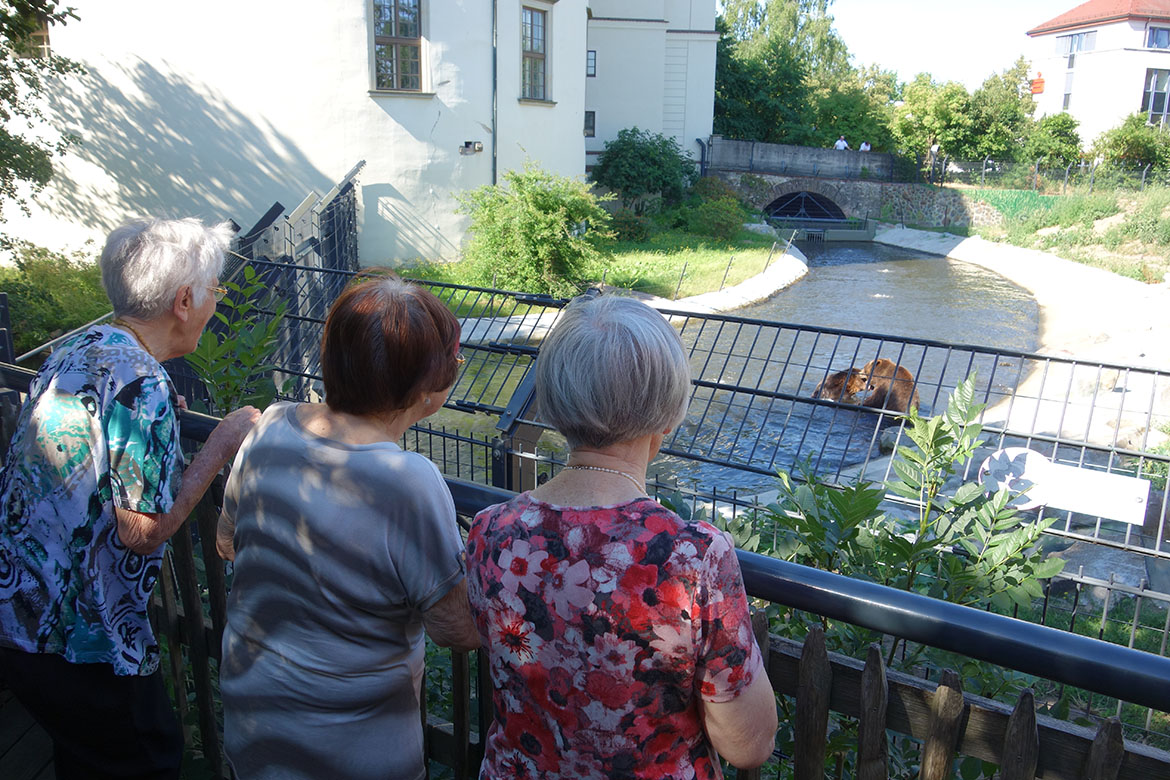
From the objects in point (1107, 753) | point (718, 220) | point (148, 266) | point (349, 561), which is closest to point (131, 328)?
point (148, 266)

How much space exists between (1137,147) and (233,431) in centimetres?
4029

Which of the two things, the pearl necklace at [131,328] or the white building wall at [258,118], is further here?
the white building wall at [258,118]

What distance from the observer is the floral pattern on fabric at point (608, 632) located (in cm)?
129

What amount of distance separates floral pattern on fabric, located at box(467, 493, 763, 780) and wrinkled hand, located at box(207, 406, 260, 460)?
79cm

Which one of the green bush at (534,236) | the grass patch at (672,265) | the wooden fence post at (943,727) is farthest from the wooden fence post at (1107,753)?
the green bush at (534,236)

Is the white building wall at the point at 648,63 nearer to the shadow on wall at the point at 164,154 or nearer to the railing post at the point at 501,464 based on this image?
the shadow on wall at the point at 164,154

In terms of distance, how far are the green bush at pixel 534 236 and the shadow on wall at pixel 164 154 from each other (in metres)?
3.48

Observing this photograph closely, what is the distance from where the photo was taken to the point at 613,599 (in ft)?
4.30

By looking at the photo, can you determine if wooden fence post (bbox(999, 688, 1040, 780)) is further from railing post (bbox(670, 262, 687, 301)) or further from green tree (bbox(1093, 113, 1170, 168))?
green tree (bbox(1093, 113, 1170, 168))

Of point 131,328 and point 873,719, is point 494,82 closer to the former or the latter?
point 131,328

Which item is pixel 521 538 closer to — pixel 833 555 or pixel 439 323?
pixel 439 323

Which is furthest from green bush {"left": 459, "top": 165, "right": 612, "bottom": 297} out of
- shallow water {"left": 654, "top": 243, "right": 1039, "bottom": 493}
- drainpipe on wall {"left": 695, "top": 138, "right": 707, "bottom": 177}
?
drainpipe on wall {"left": 695, "top": 138, "right": 707, "bottom": 177}

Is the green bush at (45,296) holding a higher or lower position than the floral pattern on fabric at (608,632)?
lower

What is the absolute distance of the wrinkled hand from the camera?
1.96m
